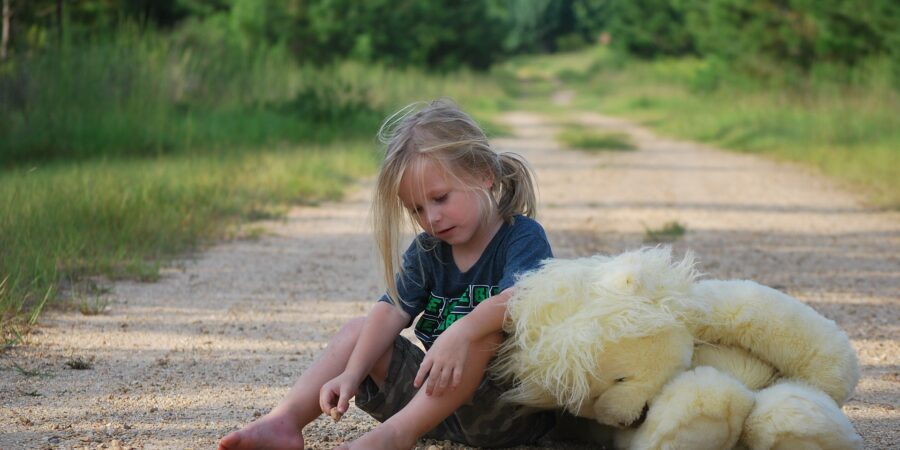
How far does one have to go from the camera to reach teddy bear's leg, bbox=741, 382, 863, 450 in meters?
2.44

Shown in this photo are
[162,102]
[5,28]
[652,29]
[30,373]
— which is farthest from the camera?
[652,29]

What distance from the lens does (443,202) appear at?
2.89 m

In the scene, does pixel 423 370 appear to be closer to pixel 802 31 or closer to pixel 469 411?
pixel 469 411

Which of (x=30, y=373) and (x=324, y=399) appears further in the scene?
(x=30, y=373)

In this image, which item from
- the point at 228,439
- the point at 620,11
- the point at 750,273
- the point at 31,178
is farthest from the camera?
the point at 620,11

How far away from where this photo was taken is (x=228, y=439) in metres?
2.58

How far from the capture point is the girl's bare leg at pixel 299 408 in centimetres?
262

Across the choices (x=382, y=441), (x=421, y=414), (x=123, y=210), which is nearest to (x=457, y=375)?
(x=421, y=414)

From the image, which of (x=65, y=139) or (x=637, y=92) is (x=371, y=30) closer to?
(x=637, y=92)

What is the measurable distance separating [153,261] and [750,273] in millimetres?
3310

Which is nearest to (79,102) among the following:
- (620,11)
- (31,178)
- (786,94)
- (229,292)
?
(31,178)

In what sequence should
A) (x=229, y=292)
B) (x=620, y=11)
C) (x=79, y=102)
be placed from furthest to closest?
(x=620, y=11) < (x=79, y=102) < (x=229, y=292)

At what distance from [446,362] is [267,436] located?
507 millimetres

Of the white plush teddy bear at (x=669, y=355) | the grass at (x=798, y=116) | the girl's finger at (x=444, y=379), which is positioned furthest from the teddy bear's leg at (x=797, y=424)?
the grass at (x=798, y=116)
